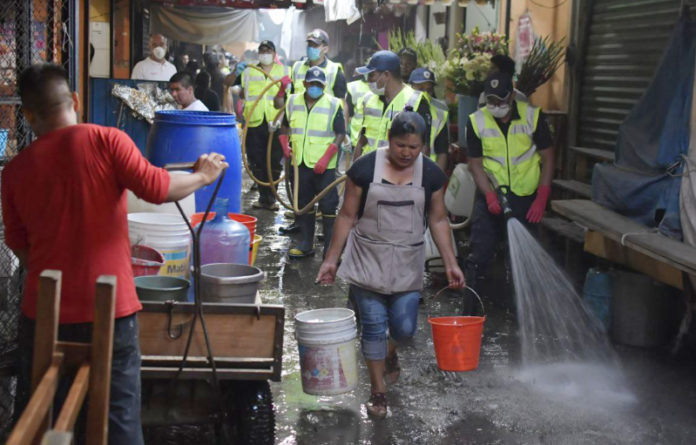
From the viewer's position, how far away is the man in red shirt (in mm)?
3689

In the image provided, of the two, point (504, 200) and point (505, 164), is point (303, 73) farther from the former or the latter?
point (504, 200)

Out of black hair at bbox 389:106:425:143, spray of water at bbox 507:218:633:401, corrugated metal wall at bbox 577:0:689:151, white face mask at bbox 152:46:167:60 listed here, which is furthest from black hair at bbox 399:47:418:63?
black hair at bbox 389:106:425:143

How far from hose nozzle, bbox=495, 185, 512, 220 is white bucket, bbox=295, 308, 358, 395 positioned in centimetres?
237

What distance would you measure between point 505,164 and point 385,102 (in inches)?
64.7

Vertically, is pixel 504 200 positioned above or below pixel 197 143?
below

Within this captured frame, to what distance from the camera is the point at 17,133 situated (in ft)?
18.4

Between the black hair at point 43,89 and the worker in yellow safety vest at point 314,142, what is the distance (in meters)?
6.43

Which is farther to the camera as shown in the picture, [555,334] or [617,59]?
[617,59]

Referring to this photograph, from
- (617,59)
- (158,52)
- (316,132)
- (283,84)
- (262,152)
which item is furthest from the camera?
(158,52)

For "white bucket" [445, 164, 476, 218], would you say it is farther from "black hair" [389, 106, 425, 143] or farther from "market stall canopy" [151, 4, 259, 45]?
"market stall canopy" [151, 4, 259, 45]

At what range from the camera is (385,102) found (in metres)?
8.95

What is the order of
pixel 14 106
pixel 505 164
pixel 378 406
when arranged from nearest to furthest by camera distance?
pixel 378 406, pixel 14 106, pixel 505 164

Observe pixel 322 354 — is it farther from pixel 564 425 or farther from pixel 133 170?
pixel 133 170

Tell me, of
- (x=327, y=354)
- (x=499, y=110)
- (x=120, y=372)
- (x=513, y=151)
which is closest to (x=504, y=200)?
(x=513, y=151)
